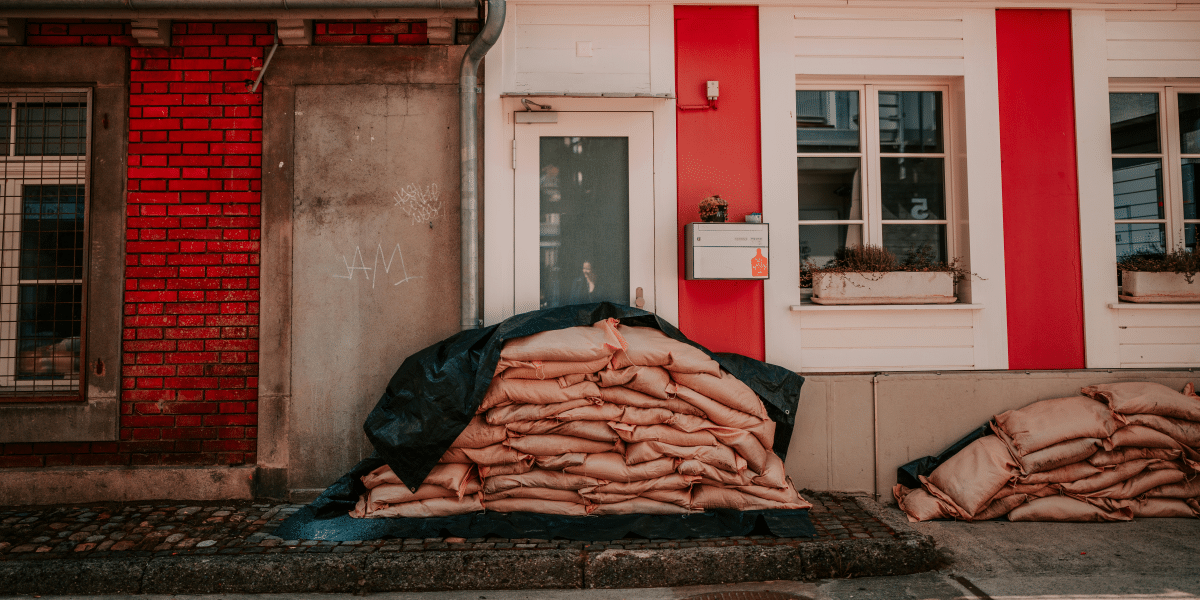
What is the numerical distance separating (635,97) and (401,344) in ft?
8.09

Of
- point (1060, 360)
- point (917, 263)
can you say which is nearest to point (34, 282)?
point (917, 263)

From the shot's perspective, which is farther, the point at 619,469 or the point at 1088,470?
the point at 1088,470

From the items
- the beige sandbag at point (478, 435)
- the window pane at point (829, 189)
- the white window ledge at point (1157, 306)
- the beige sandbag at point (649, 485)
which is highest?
the window pane at point (829, 189)

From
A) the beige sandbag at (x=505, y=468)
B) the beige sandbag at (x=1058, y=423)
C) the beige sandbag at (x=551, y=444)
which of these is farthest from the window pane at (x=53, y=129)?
the beige sandbag at (x=1058, y=423)

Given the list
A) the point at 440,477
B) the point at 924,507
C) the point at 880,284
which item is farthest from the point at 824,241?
the point at 440,477

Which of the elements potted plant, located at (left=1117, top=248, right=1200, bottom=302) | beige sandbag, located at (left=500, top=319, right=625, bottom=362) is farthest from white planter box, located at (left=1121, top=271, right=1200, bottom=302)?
beige sandbag, located at (left=500, top=319, right=625, bottom=362)

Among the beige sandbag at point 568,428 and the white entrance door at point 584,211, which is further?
the white entrance door at point 584,211

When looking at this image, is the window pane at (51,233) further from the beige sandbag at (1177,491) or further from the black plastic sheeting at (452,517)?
the beige sandbag at (1177,491)

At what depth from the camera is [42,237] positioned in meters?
4.61

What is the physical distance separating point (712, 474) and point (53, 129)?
212 inches

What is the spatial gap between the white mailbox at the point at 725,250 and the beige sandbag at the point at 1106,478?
241 centimetres

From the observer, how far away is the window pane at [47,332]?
15.0ft

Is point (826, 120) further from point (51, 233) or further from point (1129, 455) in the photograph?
point (51, 233)

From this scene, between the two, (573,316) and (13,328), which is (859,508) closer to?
(573,316)
